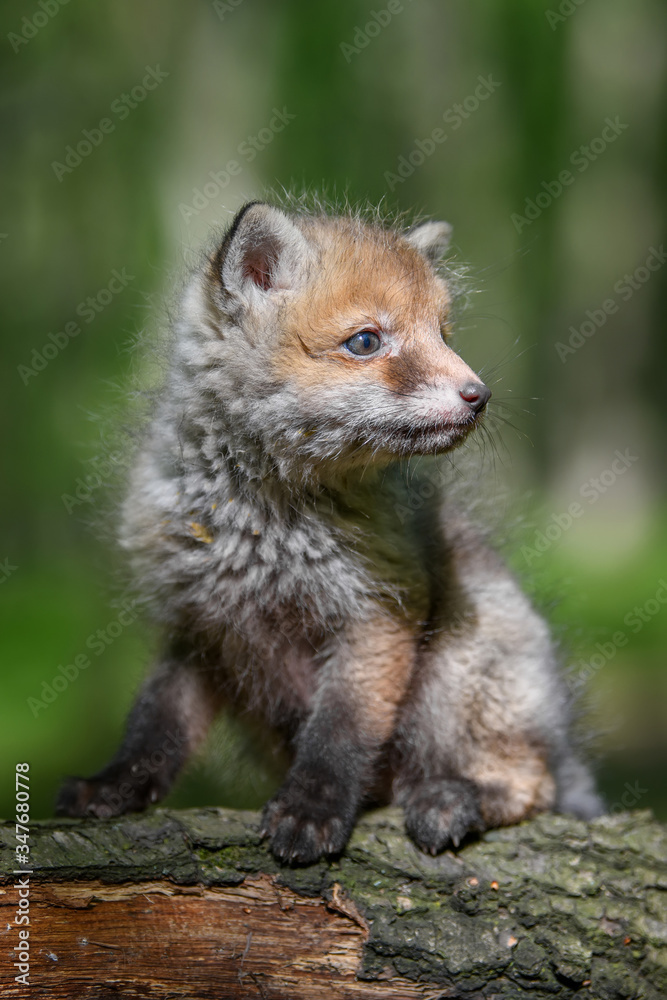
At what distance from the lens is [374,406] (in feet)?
12.2

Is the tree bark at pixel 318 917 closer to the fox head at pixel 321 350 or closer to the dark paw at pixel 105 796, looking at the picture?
the dark paw at pixel 105 796

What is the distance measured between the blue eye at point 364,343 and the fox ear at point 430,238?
0.85 meters

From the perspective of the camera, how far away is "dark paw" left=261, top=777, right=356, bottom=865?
344cm

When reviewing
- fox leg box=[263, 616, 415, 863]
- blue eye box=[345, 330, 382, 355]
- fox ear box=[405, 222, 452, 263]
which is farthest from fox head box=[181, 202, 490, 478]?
fox leg box=[263, 616, 415, 863]

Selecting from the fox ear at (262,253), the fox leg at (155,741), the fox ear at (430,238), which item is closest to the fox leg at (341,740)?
the fox leg at (155,741)

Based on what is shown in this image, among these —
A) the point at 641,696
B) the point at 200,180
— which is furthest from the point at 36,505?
the point at 641,696

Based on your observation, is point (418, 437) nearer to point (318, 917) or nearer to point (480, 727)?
point (480, 727)

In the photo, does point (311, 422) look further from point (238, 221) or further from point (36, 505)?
point (36, 505)

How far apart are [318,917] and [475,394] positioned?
2.20m

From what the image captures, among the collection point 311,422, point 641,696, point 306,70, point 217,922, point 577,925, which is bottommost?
point 217,922

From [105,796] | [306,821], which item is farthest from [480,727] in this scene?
[105,796]

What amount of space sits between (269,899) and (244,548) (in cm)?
146

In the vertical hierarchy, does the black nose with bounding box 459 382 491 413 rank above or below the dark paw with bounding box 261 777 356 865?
above

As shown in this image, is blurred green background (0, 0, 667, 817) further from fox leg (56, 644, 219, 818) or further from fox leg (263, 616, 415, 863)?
fox leg (263, 616, 415, 863)
